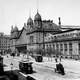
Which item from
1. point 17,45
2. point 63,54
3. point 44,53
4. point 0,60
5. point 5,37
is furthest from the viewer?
point 5,37

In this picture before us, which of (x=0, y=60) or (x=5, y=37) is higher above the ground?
(x=5, y=37)

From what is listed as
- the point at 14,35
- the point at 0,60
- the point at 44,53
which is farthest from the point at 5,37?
the point at 0,60

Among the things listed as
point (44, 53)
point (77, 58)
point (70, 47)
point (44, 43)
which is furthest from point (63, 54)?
point (44, 43)

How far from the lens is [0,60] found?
22.1 meters

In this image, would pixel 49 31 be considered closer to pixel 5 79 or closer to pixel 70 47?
pixel 70 47

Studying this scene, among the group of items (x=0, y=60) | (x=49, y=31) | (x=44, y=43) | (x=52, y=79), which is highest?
(x=49, y=31)

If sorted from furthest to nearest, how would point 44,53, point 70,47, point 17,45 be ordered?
point 17,45, point 44,53, point 70,47

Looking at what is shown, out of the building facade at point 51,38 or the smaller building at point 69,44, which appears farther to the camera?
the building facade at point 51,38

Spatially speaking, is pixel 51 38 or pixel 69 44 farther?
pixel 51 38

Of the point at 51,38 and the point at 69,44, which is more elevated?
the point at 51,38

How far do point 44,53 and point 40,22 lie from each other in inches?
681

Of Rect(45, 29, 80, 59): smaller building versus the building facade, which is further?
the building facade

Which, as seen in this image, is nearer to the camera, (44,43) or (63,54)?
(63,54)

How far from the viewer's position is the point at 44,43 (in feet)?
217
